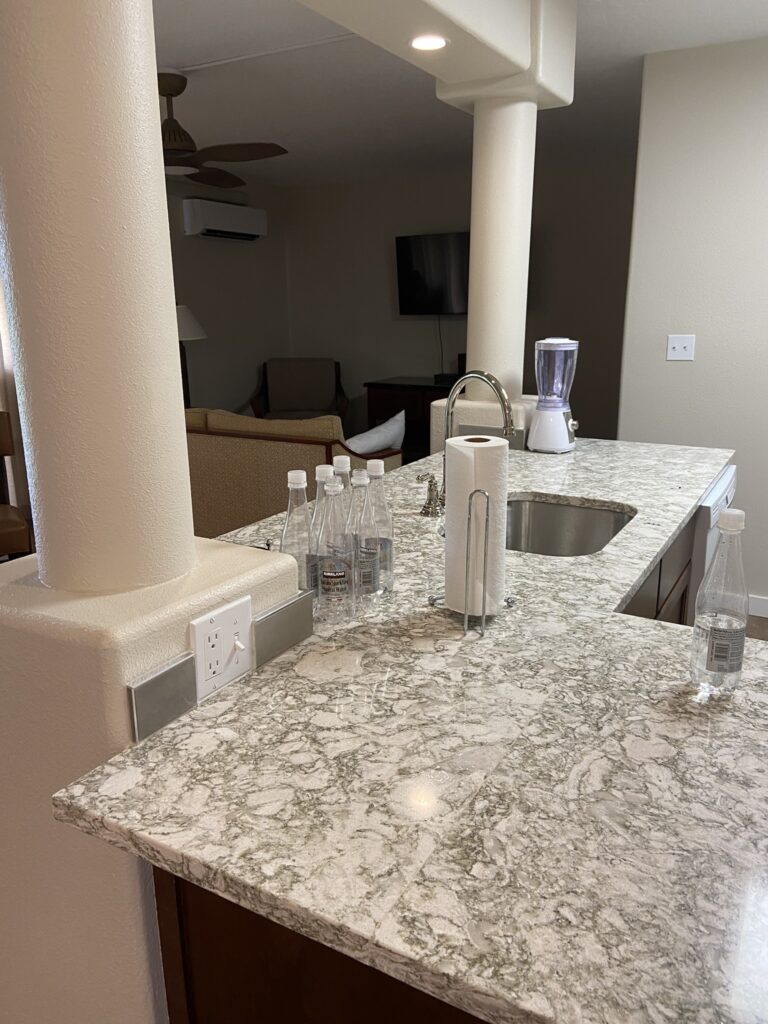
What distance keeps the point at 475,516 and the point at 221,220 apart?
Result: 5562mm

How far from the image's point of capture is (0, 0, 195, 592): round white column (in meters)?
0.91

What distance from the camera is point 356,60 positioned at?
3.19 m

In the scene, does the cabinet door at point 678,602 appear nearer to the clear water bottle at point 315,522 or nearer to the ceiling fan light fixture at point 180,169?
the clear water bottle at point 315,522

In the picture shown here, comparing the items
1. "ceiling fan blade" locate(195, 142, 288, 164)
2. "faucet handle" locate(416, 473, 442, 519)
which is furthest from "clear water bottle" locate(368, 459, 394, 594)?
"ceiling fan blade" locate(195, 142, 288, 164)

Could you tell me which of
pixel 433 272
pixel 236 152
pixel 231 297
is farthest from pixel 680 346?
pixel 231 297

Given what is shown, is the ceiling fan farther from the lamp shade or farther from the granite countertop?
the granite countertop

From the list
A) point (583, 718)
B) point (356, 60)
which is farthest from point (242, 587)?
point (356, 60)

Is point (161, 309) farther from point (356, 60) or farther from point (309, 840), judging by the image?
point (356, 60)

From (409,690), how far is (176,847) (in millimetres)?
412

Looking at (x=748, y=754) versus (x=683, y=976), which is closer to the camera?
(x=683, y=976)

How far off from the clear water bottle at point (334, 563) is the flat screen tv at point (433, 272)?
16.9ft

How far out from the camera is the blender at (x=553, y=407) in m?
2.69

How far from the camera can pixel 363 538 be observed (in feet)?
4.63

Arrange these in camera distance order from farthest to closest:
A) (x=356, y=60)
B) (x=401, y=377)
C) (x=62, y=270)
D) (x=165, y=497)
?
(x=401, y=377) → (x=356, y=60) → (x=165, y=497) → (x=62, y=270)
